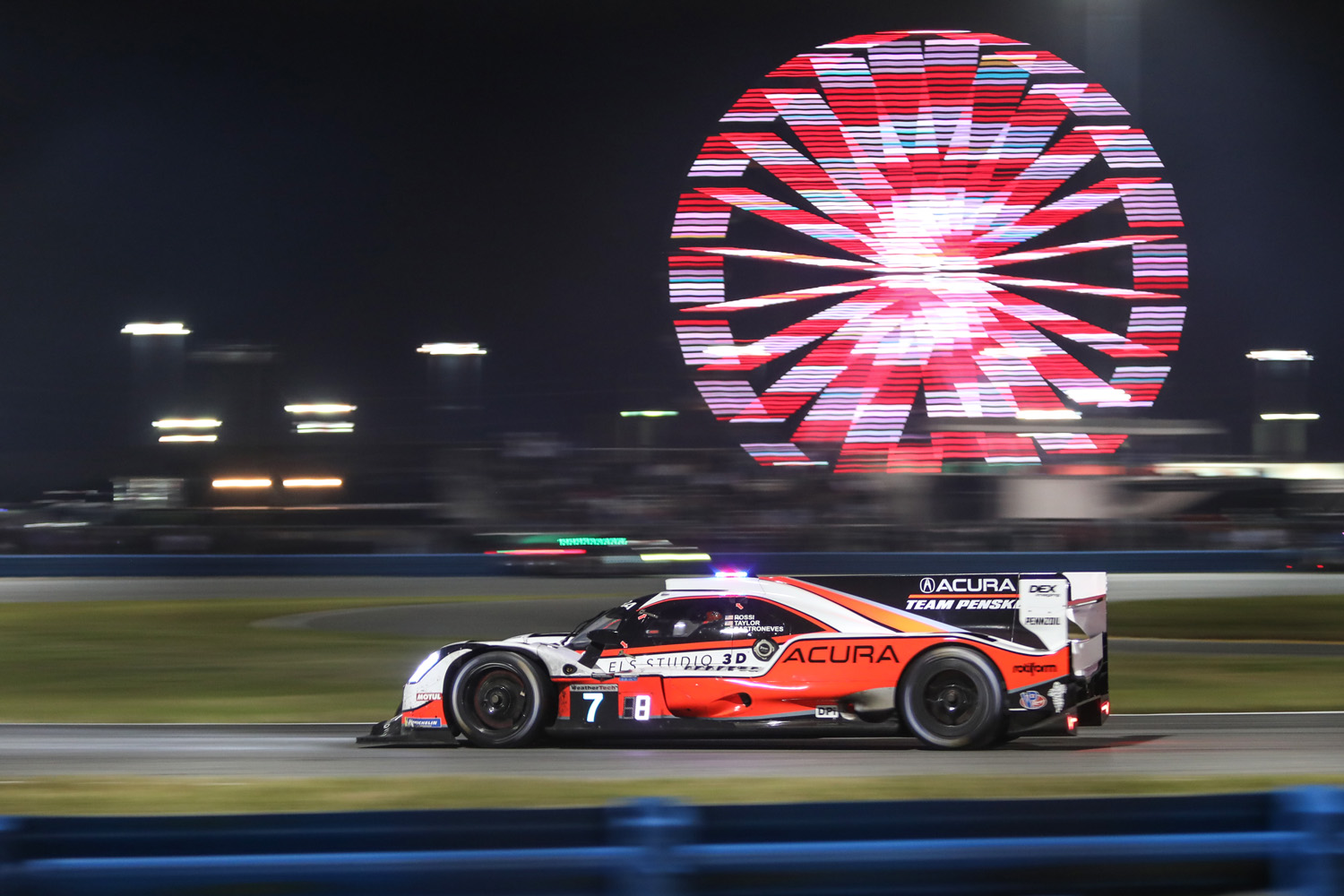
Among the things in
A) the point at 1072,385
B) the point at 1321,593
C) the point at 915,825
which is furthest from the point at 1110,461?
the point at 915,825

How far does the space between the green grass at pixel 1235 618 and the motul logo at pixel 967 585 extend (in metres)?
10.4

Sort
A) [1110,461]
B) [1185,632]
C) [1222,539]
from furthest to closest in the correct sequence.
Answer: [1110,461] < [1222,539] < [1185,632]

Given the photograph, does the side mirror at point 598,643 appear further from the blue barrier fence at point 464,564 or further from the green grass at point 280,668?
the blue barrier fence at point 464,564

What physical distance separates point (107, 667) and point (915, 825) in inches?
500

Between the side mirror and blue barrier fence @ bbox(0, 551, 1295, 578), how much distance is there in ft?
69.3

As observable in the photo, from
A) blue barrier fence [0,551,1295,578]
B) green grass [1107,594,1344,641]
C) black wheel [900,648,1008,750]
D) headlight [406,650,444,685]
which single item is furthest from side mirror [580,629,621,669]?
blue barrier fence [0,551,1295,578]

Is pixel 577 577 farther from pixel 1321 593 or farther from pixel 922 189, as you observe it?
pixel 1321 593

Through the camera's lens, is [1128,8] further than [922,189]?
No

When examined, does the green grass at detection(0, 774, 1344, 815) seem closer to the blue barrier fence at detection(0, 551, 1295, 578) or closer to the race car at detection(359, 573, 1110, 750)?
the race car at detection(359, 573, 1110, 750)

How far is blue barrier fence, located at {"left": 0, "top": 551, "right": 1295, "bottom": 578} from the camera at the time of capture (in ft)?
102

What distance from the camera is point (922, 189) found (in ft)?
103

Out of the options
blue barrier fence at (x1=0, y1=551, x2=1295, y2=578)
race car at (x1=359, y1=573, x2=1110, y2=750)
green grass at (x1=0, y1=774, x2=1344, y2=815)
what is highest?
blue barrier fence at (x1=0, y1=551, x2=1295, y2=578)

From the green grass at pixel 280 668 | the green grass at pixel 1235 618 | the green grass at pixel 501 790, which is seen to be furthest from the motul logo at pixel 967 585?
the green grass at pixel 1235 618

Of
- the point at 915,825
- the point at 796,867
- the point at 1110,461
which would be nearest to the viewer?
the point at 796,867
